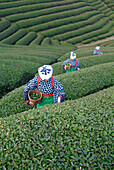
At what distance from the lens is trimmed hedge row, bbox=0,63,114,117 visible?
5.77 m

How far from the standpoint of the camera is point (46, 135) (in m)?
3.27

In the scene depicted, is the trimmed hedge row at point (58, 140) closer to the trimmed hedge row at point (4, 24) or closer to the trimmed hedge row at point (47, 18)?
the trimmed hedge row at point (4, 24)

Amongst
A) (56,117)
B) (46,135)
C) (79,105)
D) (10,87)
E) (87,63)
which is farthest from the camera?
(87,63)

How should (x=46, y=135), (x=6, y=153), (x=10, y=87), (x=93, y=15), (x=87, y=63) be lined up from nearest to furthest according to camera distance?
(x=6, y=153) → (x=46, y=135) → (x=10, y=87) → (x=87, y=63) → (x=93, y=15)

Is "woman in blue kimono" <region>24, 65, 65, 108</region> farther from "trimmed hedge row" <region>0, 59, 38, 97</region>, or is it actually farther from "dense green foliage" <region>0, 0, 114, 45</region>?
"dense green foliage" <region>0, 0, 114, 45</region>

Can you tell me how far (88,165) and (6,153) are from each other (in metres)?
1.82

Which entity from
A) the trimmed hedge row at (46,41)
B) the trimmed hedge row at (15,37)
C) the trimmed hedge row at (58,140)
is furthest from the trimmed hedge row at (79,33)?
the trimmed hedge row at (58,140)

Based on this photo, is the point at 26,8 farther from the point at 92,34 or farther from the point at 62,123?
A: the point at 62,123

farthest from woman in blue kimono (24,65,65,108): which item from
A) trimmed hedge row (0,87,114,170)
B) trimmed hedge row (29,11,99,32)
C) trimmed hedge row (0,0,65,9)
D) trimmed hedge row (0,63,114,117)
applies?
trimmed hedge row (0,0,65,9)

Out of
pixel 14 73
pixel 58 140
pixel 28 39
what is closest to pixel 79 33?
pixel 28 39

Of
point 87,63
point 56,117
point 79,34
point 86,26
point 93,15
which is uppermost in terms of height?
point 93,15

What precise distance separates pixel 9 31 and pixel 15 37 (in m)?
2.14

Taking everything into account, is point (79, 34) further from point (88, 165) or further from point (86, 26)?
point (88, 165)

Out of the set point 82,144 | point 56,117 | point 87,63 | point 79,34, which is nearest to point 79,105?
point 56,117
